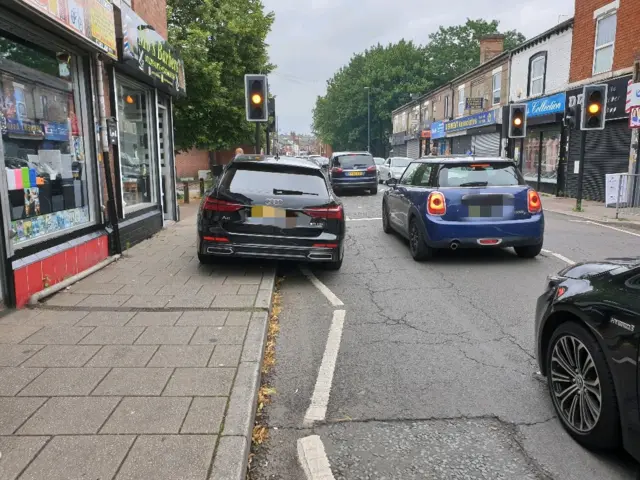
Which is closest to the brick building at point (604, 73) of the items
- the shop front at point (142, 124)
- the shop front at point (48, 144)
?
the shop front at point (142, 124)

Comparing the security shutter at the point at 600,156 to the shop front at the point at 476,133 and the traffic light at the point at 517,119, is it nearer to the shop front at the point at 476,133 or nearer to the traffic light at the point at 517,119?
the traffic light at the point at 517,119

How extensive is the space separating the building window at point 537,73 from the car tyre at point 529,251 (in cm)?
1658

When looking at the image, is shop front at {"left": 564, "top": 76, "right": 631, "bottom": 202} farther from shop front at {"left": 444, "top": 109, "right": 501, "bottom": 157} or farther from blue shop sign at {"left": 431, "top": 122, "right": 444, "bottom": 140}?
blue shop sign at {"left": 431, "top": 122, "right": 444, "bottom": 140}

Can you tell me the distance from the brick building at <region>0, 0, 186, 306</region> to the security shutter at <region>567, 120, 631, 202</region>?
14.3 meters

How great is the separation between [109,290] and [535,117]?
813 inches

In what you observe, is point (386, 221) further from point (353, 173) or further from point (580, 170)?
point (353, 173)

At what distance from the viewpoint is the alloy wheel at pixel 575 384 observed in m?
3.02

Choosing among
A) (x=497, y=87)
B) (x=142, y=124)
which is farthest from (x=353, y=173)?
(x=497, y=87)

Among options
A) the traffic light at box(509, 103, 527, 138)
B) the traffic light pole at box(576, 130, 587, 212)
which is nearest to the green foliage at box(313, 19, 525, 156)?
the traffic light at box(509, 103, 527, 138)

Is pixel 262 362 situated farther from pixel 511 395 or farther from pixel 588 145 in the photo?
pixel 588 145

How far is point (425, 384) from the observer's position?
4.02 m

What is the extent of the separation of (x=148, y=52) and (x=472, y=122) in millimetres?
23694

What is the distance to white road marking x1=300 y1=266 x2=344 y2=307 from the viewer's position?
625 cm

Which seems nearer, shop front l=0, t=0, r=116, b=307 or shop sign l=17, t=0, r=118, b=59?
shop front l=0, t=0, r=116, b=307
